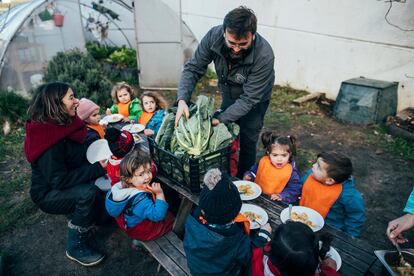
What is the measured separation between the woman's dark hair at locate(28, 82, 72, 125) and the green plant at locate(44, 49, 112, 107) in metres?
4.32

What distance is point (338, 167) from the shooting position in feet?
9.55

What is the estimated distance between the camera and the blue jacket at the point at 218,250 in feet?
7.04

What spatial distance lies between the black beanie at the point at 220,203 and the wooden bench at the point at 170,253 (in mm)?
969

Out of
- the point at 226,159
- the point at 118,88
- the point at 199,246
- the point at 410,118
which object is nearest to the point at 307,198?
the point at 226,159

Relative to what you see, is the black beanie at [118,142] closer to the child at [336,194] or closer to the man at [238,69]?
the man at [238,69]

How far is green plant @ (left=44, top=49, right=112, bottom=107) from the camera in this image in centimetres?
754

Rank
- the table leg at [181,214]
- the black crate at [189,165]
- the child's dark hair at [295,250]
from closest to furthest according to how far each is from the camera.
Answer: the child's dark hair at [295,250]
the black crate at [189,165]
the table leg at [181,214]

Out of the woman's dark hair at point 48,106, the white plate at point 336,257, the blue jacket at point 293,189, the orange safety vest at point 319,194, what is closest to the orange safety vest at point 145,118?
the woman's dark hair at point 48,106

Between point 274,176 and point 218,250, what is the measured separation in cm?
154

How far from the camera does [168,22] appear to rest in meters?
9.02

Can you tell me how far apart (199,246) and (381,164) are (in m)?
4.76

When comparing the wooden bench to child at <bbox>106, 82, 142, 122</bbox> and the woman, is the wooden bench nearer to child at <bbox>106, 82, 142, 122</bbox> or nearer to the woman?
the woman

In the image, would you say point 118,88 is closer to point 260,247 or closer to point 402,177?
point 260,247

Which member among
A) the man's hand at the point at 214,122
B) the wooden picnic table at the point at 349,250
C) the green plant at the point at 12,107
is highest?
the man's hand at the point at 214,122
